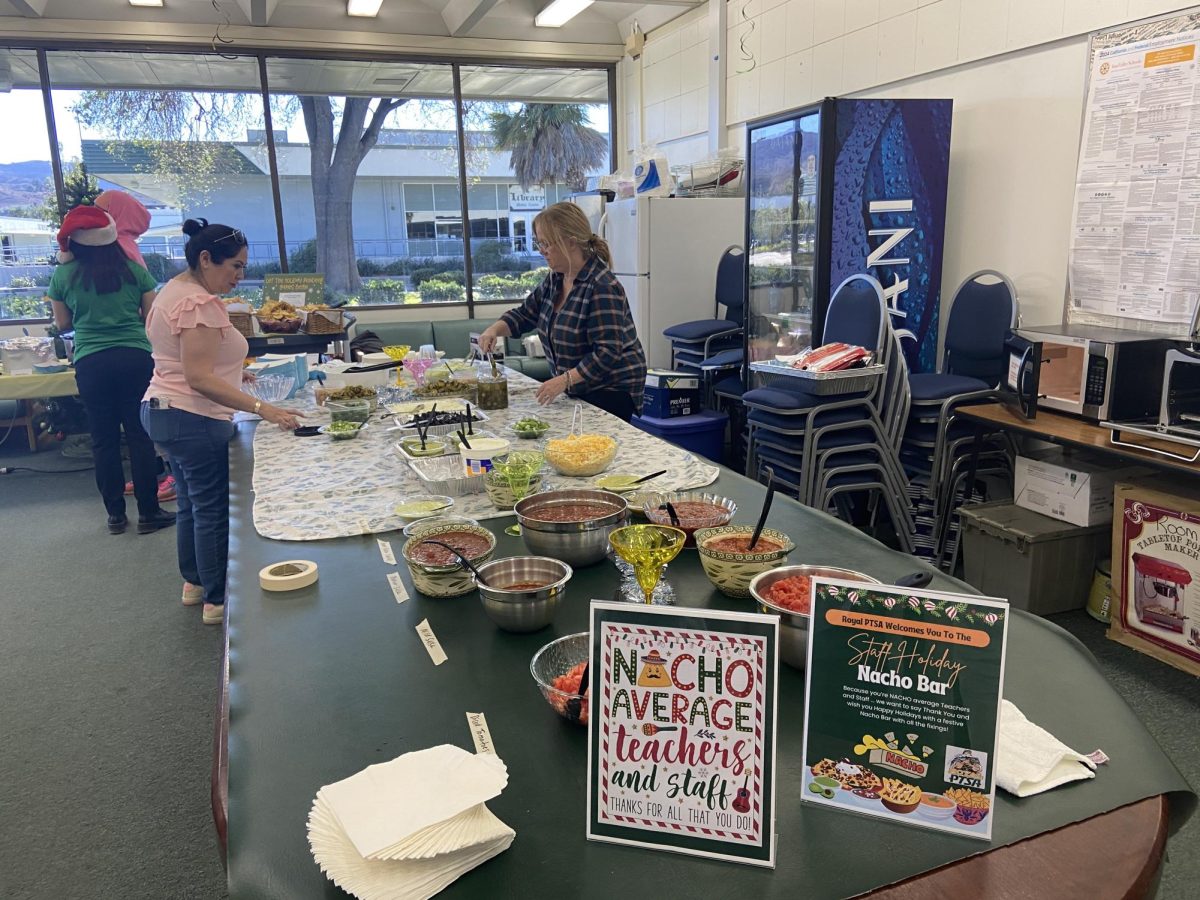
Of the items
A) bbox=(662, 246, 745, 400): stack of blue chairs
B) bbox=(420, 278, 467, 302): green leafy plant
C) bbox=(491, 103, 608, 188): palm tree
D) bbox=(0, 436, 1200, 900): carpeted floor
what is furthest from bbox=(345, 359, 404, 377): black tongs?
bbox=(491, 103, 608, 188): palm tree

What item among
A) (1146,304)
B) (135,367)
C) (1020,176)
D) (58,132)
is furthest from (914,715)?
(58,132)

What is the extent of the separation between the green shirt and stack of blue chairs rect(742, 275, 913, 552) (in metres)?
3.11

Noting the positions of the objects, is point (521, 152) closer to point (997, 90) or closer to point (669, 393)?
point (669, 393)

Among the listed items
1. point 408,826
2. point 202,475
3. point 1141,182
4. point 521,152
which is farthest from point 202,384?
point 521,152

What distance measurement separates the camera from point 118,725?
2.66 m

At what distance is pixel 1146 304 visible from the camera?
3.13m

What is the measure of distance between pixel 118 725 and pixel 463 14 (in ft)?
19.1

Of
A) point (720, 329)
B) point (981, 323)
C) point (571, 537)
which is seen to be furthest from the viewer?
point (720, 329)

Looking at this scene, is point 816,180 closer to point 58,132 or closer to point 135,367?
point 135,367

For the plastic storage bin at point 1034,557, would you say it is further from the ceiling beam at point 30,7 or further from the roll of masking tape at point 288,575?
the ceiling beam at point 30,7

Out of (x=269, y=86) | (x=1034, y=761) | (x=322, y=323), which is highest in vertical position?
(x=269, y=86)

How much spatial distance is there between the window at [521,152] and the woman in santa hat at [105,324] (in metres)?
3.88

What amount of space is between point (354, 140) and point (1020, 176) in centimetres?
563

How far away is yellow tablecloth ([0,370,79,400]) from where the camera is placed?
5.15 m
